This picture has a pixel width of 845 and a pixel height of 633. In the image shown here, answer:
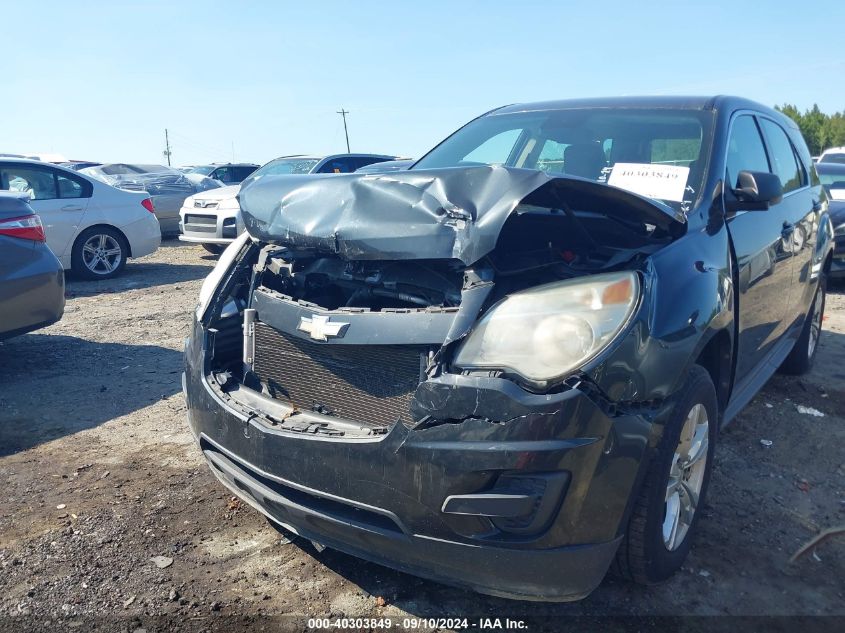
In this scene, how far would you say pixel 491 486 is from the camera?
80.8 inches

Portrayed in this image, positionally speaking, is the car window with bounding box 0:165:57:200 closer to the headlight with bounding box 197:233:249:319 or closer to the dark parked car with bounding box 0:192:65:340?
the dark parked car with bounding box 0:192:65:340

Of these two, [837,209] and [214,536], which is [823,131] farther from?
[214,536]

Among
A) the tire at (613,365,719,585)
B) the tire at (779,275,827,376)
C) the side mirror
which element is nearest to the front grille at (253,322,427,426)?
the tire at (613,365,719,585)

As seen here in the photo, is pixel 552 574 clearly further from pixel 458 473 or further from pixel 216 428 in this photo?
pixel 216 428

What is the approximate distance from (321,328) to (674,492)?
1.37 m

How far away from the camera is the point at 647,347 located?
2.18m

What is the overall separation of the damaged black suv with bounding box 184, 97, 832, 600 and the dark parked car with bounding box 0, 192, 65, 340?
269 cm

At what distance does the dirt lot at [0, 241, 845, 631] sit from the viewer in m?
2.53

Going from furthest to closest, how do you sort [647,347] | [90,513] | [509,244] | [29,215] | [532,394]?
[29,215] < [90,513] < [509,244] < [647,347] < [532,394]

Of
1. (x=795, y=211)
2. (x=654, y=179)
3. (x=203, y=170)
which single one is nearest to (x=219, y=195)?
(x=795, y=211)

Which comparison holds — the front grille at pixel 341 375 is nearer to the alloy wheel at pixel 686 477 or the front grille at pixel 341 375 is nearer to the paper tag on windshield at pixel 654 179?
the alloy wheel at pixel 686 477

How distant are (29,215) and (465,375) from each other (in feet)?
14.1

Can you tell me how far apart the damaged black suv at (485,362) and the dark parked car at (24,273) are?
269 centimetres

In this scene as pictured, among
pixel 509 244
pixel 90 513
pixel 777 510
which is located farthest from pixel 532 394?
pixel 90 513
